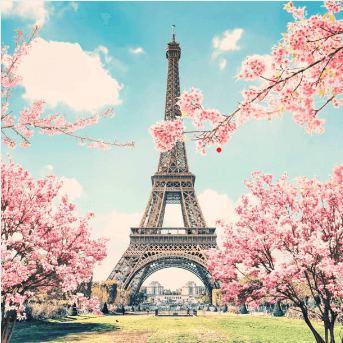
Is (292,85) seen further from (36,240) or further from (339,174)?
(36,240)

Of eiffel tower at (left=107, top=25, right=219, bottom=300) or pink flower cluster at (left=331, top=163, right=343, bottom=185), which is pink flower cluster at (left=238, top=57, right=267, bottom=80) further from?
eiffel tower at (left=107, top=25, right=219, bottom=300)

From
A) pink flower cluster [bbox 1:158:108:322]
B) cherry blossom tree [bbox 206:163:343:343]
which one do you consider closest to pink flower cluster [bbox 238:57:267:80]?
cherry blossom tree [bbox 206:163:343:343]

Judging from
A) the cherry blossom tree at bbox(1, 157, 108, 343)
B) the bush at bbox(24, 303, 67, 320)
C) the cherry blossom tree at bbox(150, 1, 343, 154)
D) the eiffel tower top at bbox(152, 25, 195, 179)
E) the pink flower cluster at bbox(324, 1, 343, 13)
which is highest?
the eiffel tower top at bbox(152, 25, 195, 179)

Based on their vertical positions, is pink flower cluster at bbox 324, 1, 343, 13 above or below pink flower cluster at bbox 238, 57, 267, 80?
above

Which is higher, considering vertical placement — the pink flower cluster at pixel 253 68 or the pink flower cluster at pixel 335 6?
the pink flower cluster at pixel 335 6

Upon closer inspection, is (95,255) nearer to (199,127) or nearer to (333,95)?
(199,127)

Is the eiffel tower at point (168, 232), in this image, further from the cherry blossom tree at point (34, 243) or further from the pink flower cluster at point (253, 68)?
the pink flower cluster at point (253, 68)

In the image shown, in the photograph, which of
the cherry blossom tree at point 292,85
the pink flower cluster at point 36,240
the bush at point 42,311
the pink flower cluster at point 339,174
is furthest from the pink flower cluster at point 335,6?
the bush at point 42,311
